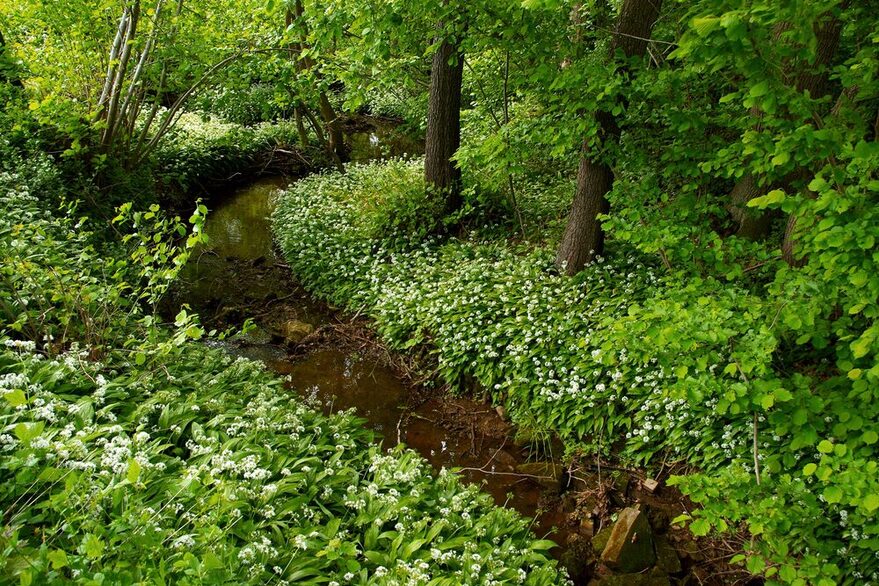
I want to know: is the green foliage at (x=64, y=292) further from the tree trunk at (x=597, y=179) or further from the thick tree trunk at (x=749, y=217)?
the thick tree trunk at (x=749, y=217)

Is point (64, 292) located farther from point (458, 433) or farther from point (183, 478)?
point (458, 433)

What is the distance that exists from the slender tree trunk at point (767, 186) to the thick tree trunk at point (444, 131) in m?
4.65

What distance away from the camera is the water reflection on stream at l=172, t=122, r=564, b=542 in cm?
624

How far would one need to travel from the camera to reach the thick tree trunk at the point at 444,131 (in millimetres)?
Result: 9492

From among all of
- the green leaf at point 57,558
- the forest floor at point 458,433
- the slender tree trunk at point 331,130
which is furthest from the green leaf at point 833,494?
the slender tree trunk at point 331,130

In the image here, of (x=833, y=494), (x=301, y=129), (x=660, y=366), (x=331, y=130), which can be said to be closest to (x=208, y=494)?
(x=833, y=494)

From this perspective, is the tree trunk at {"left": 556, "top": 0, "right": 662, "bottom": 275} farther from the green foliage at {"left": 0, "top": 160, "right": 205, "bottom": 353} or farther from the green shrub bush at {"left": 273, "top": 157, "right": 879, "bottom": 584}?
the green foliage at {"left": 0, "top": 160, "right": 205, "bottom": 353}

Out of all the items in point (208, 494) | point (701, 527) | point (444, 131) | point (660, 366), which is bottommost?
point (701, 527)

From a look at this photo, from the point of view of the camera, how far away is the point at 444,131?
976 cm

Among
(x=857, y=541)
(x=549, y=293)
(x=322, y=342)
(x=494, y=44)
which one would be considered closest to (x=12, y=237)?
(x=322, y=342)

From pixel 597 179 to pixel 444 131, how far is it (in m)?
3.58

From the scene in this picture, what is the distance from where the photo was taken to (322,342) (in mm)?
8602

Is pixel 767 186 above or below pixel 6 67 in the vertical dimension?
below

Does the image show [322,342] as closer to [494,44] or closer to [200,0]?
[494,44]
